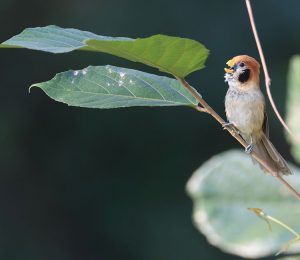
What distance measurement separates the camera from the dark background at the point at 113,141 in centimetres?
627

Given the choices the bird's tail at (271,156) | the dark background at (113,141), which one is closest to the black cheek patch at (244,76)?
the bird's tail at (271,156)

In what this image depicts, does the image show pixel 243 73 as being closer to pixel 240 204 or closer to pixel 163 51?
pixel 240 204

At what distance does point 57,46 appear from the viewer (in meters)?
1.06

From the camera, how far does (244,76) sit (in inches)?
81.1

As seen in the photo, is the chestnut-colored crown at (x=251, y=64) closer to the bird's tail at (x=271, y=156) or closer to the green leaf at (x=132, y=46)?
the bird's tail at (x=271, y=156)

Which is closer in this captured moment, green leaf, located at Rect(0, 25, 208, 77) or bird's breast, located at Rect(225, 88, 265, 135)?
green leaf, located at Rect(0, 25, 208, 77)

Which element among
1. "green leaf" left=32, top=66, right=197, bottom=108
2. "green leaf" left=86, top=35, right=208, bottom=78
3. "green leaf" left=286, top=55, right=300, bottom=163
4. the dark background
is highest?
"green leaf" left=86, top=35, right=208, bottom=78

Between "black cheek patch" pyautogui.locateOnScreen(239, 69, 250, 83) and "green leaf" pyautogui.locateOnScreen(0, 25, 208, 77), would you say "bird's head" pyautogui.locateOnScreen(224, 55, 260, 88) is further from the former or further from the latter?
"green leaf" pyautogui.locateOnScreen(0, 25, 208, 77)

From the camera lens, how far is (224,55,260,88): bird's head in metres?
1.93

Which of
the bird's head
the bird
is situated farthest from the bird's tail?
the bird's head

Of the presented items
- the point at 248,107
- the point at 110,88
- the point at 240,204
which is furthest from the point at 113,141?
the point at 110,88

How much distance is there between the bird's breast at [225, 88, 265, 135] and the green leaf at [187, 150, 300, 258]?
0.77 feet

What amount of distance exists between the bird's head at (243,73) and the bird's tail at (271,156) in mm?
142

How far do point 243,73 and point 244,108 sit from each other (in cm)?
15
